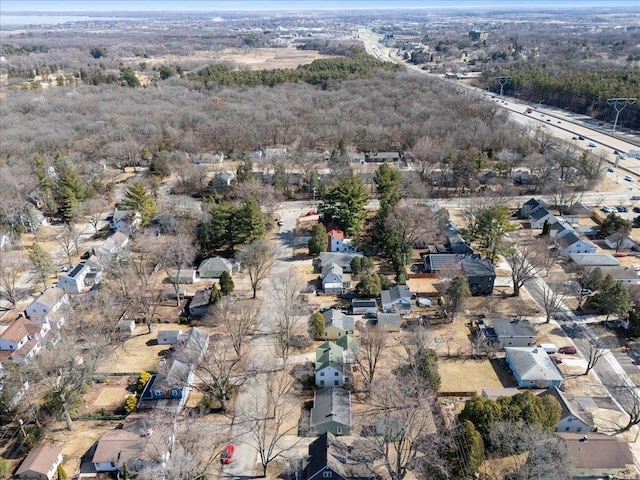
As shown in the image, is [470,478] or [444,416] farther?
[444,416]

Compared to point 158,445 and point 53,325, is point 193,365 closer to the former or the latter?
point 158,445

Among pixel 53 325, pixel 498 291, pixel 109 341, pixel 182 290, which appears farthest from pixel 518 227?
pixel 53 325

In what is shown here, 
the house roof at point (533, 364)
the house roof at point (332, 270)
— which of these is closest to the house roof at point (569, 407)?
the house roof at point (533, 364)

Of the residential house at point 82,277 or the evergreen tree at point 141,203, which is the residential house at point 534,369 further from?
the evergreen tree at point 141,203

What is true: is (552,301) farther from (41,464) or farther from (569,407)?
(41,464)

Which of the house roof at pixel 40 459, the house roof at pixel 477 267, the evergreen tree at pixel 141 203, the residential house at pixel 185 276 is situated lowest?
the residential house at pixel 185 276

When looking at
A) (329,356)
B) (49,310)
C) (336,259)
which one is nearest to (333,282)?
(336,259)
